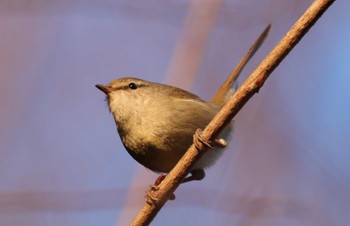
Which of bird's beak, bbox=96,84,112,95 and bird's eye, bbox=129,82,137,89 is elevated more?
bird's eye, bbox=129,82,137,89

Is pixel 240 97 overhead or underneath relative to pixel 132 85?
overhead

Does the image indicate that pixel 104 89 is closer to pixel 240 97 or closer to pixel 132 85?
pixel 132 85

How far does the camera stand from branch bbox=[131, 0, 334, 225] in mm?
1497

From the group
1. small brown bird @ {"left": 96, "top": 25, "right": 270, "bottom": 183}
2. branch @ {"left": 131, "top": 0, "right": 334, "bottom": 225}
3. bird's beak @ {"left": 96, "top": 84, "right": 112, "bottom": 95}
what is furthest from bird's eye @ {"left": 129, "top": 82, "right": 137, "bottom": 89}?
branch @ {"left": 131, "top": 0, "right": 334, "bottom": 225}

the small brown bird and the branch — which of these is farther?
the small brown bird

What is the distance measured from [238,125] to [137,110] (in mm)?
631

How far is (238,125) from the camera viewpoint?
2816 millimetres

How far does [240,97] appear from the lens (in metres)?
1.58

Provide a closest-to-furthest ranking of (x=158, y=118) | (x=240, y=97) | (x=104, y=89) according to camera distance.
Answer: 1. (x=240, y=97)
2. (x=158, y=118)
3. (x=104, y=89)

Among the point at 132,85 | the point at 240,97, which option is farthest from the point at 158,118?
the point at 240,97

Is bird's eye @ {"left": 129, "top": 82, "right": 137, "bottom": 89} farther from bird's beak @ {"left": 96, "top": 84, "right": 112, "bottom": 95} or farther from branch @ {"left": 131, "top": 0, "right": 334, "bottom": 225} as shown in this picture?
branch @ {"left": 131, "top": 0, "right": 334, "bottom": 225}

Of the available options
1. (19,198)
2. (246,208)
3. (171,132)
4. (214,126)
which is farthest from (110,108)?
(214,126)

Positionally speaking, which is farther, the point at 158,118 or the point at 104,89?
the point at 104,89

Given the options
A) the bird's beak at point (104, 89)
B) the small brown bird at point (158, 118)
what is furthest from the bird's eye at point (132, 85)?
the bird's beak at point (104, 89)
